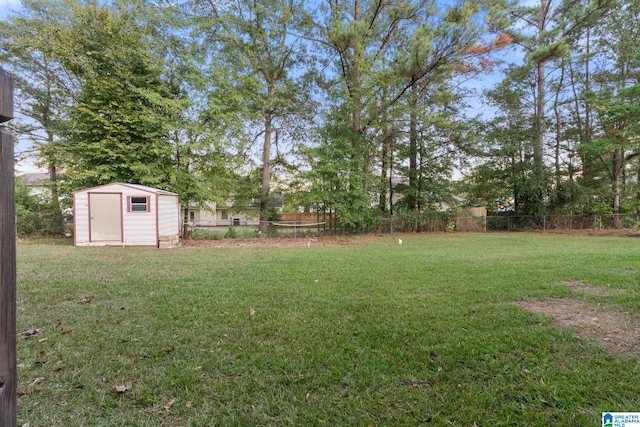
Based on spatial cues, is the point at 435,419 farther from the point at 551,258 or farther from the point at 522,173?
the point at 522,173

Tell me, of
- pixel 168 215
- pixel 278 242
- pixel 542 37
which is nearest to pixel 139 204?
pixel 168 215

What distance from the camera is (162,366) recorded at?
233 cm

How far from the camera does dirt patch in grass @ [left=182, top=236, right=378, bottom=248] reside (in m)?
10.3

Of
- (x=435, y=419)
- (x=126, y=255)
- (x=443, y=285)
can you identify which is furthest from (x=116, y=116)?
(x=435, y=419)

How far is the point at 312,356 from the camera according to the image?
2463mm

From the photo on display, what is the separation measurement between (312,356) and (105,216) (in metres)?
10.0

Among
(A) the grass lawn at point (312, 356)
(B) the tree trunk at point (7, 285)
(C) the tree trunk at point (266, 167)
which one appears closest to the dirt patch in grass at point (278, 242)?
(C) the tree trunk at point (266, 167)

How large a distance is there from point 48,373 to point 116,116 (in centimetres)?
1169

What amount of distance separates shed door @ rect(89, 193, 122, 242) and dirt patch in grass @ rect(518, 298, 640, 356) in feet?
36.3

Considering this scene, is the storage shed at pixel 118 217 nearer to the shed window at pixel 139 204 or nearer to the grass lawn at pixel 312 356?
the shed window at pixel 139 204

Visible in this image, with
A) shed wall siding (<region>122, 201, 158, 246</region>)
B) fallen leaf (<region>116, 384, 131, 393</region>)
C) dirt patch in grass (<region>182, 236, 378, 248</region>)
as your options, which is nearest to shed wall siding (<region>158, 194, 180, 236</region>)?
shed wall siding (<region>122, 201, 158, 246</region>)

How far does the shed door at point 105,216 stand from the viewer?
372 inches

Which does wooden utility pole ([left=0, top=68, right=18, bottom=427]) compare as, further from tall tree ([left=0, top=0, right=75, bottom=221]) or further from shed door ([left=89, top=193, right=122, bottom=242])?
tall tree ([left=0, top=0, right=75, bottom=221])

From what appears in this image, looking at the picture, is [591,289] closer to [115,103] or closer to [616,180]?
[115,103]
